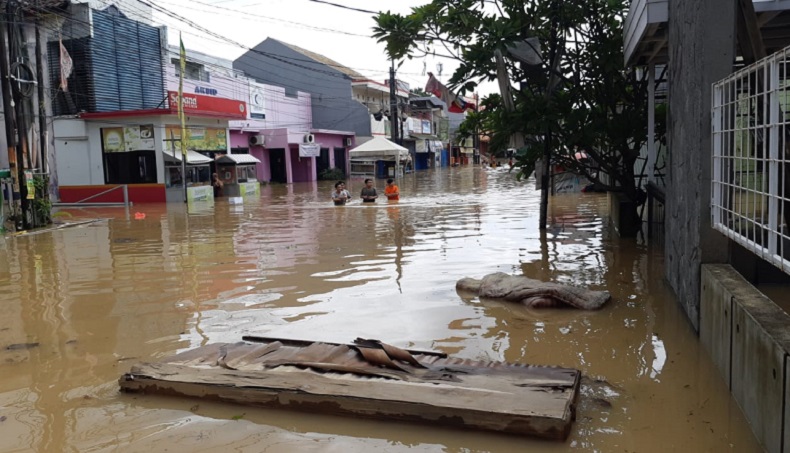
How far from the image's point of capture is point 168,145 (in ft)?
92.9

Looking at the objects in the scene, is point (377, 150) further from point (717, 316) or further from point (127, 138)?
point (717, 316)

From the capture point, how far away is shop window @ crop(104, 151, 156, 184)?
28312mm

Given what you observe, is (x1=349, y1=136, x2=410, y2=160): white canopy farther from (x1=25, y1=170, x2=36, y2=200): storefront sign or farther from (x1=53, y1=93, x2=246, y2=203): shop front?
(x1=25, y1=170, x2=36, y2=200): storefront sign

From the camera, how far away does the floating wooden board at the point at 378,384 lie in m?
4.41

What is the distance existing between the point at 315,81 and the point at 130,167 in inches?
985

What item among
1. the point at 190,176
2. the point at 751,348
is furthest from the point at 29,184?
the point at 751,348

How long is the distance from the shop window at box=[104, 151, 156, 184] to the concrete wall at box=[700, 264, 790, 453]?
2564 centimetres

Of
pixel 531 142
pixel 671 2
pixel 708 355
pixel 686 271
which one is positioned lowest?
pixel 708 355

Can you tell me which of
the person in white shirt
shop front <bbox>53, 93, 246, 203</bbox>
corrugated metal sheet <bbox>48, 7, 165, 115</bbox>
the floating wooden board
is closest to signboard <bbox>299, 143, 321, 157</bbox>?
corrugated metal sheet <bbox>48, 7, 165, 115</bbox>

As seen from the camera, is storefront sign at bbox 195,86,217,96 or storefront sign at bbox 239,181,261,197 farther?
storefront sign at bbox 195,86,217,96

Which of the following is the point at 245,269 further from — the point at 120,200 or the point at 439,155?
the point at 439,155

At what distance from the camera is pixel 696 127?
21.1ft

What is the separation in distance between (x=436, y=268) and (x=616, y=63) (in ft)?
18.1

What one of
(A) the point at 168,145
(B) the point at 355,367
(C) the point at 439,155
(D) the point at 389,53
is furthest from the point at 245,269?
(C) the point at 439,155
